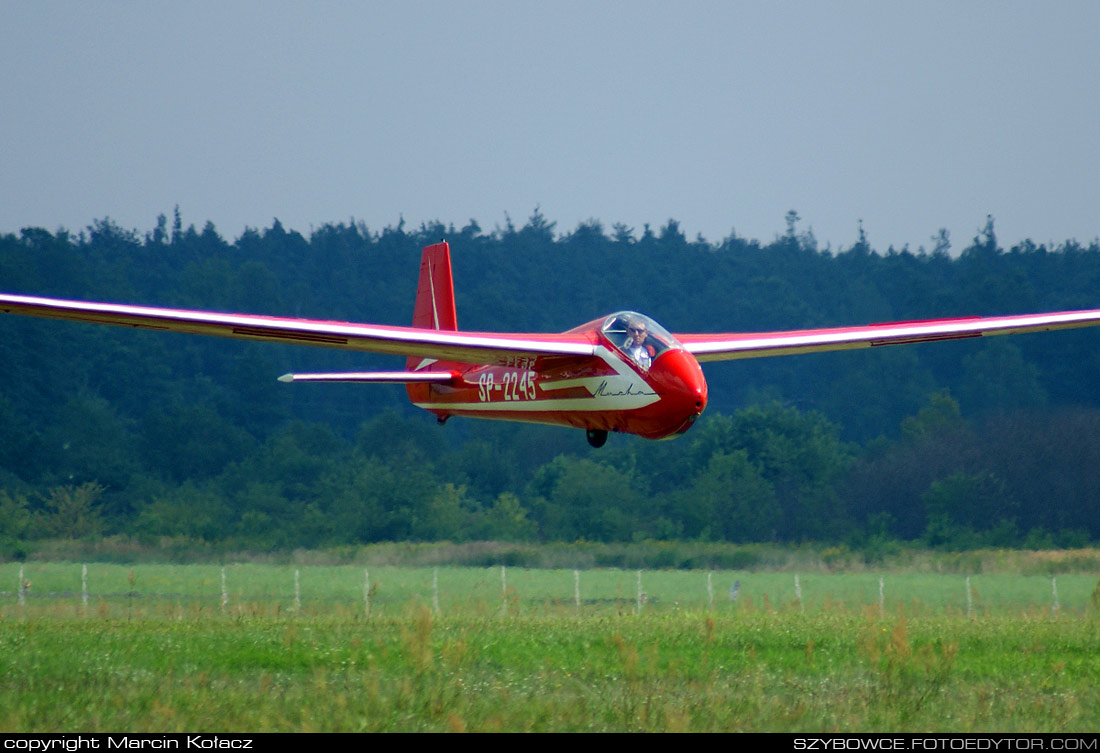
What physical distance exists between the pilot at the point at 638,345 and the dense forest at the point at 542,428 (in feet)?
90.2

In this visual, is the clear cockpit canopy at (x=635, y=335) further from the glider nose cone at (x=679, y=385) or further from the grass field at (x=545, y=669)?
the grass field at (x=545, y=669)

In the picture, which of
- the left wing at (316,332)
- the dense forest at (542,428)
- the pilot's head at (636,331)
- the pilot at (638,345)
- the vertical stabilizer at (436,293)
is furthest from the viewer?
the dense forest at (542,428)

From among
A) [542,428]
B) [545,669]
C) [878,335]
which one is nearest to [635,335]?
[878,335]

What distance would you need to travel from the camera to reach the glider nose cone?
671 inches

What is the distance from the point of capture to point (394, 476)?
54.6 meters

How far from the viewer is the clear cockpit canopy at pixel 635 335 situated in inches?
693

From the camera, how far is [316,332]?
16.3 meters

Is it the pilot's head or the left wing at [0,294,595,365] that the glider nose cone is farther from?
the left wing at [0,294,595,365]

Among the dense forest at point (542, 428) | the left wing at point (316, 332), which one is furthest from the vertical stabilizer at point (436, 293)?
the dense forest at point (542, 428)

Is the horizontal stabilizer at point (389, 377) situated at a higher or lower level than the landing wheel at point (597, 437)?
higher

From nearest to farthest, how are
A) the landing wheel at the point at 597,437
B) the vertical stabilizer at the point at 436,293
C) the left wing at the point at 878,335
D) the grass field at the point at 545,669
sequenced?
1. the grass field at the point at 545,669
2. the landing wheel at the point at 597,437
3. the left wing at the point at 878,335
4. the vertical stabilizer at the point at 436,293

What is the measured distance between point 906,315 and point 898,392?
671 inches

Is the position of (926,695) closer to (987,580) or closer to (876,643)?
(876,643)

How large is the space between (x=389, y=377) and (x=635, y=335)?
220 inches
